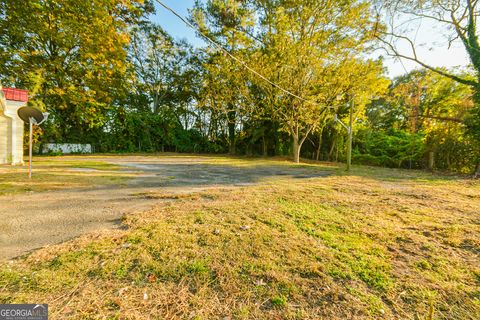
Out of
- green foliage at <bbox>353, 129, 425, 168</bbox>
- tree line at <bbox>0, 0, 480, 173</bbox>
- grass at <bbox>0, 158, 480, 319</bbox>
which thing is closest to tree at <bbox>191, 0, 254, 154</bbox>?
tree line at <bbox>0, 0, 480, 173</bbox>

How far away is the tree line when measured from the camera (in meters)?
9.30

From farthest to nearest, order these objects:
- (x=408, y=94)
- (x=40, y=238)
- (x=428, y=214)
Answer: (x=408, y=94) → (x=428, y=214) → (x=40, y=238)

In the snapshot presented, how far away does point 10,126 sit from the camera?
23.4ft

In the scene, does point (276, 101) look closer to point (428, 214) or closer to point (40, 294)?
point (428, 214)

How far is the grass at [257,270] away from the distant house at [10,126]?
26.5 ft

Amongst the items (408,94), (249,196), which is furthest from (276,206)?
(408,94)

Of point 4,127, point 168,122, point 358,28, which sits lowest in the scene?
point 4,127

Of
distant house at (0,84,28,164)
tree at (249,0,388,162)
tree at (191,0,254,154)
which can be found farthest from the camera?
tree at (191,0,254,154)

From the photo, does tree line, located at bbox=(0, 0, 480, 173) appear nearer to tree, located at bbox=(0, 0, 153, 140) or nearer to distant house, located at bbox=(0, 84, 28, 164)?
tree, located at bbox=(0, 0, 153, 140)

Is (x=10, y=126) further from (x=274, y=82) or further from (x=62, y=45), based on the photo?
(x=274, y=82)

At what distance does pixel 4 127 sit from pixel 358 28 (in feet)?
55.1

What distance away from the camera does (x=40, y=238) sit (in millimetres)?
2250

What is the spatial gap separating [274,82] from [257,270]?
1151 centimetres

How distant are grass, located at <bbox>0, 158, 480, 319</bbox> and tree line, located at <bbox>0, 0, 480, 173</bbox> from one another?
556 cm
